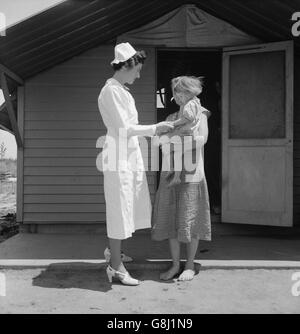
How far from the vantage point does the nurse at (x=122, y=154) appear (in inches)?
132

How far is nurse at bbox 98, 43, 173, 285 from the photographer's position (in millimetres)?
3357

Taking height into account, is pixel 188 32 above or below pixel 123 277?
above

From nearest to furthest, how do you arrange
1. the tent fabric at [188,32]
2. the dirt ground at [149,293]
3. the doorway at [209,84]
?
1. the dirt ground at [149,293]
2. the tent fabric at [188,32]
3. the doorway at [209,84]

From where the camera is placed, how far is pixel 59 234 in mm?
5867

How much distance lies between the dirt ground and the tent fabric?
3164mm

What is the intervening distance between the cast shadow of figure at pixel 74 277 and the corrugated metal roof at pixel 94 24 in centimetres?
236

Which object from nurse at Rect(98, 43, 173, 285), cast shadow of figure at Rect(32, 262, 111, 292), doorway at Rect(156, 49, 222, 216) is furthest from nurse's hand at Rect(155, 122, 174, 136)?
doorway at Rect(156, 49, 222, 216)

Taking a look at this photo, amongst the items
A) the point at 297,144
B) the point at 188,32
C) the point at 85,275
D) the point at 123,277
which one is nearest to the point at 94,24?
the point at 188,32

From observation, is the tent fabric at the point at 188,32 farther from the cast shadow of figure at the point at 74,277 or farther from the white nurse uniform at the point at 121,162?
the cast shadow of figure at the point at 74,277

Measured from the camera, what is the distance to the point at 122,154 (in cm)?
344

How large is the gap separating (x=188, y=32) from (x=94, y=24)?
4.35 feet

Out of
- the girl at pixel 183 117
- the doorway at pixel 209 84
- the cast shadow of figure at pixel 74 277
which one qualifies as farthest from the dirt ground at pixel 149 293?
the doorway at pixel 209 84

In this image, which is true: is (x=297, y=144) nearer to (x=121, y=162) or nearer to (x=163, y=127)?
(x=163, y=127)

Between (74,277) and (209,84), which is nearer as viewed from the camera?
(74,277)
